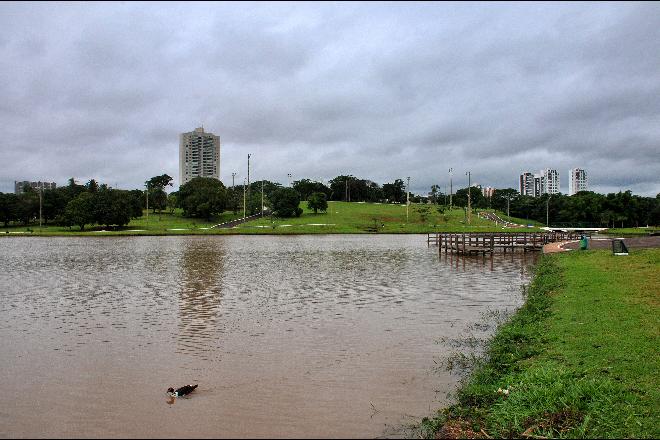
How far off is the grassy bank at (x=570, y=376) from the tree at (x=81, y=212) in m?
94.4

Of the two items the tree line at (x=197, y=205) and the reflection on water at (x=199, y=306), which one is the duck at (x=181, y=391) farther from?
the tree line at (x=197, y=205)

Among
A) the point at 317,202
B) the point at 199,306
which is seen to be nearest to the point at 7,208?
the point at 317,202

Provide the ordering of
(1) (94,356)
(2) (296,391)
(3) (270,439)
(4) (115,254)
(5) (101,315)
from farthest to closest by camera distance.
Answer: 1. (4) (115,254)
2. (5) (101,315)
3. (1) (94,356)
4. (2) (296,391)
5. (3) (270,439)

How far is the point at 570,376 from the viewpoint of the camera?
9500 millimetres

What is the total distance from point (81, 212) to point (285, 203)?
42270 millimetres

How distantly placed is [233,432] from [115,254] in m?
40.8

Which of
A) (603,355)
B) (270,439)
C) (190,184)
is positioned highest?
(190,184)

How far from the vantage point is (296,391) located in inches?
413

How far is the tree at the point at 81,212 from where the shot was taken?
96062mm

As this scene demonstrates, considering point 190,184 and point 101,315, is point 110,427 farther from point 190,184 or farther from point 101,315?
point 190,184

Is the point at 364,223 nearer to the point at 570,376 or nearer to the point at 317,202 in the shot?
the point at 317,202

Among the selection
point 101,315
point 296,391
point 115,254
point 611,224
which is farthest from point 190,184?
point 296,391

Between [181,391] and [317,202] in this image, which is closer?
[181,391]

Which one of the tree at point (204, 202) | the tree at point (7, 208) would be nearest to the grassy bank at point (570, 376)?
the tree at point (204, 202)
